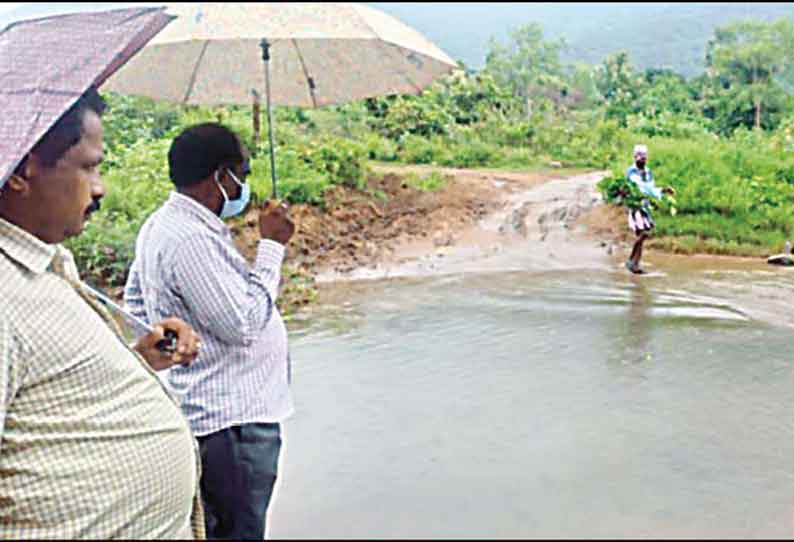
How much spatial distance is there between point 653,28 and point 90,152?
129 feet

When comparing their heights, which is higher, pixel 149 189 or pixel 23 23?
pixel 23 23

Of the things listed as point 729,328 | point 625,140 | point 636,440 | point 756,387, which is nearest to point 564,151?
point 625,140

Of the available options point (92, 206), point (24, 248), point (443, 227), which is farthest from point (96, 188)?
point (443, 227)

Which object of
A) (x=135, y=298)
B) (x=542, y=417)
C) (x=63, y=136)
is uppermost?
(x=63, y=136)

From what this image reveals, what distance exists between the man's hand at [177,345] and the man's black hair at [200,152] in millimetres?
483

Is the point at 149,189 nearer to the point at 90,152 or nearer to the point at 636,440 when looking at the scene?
the point at 636,440

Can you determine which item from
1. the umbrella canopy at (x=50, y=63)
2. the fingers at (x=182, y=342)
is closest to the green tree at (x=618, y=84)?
the fingers at (x=182, y=342)

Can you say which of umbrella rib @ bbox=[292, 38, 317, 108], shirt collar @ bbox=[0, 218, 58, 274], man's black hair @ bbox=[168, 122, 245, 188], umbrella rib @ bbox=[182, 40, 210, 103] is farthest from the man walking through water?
shirt collar @ bbox=[0, 218, 58, 274]

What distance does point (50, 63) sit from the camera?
1.35m

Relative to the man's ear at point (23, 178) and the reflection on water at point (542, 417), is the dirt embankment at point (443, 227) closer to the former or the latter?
the reflection on water at point (542, 417)

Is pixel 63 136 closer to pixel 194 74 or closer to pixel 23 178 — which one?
pixel 23 178

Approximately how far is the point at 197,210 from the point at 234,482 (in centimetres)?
56

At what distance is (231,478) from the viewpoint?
76.2 inches

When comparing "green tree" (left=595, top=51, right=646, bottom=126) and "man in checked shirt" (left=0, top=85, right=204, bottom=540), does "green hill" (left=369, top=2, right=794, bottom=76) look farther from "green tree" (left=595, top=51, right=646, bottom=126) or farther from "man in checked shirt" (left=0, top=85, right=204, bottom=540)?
"man in checked shirt" (left=0, top=85, right=204, bottom=540)
